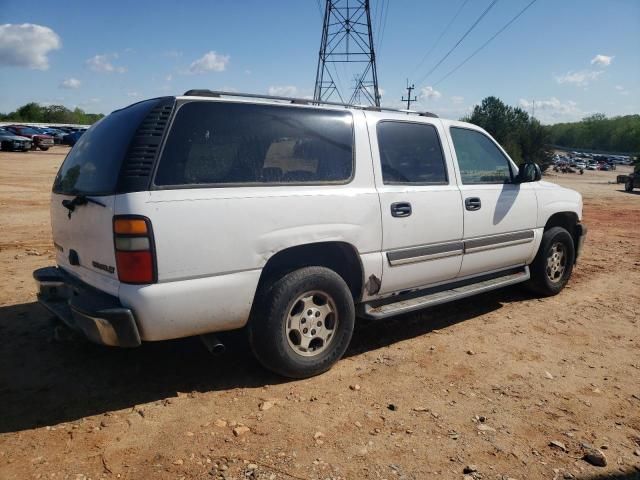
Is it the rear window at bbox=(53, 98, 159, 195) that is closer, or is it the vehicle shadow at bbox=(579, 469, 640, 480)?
the vehicle shadow at bbox=(579, 469, 640, 480)

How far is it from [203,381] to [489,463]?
6.31ft

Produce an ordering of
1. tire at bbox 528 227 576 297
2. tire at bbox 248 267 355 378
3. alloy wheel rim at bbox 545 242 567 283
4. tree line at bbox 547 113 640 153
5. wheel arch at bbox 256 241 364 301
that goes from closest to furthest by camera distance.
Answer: tire at bbox 248 267 355 378, wheel arch at bbox 256 241 364 301, tire at bbox 528 227 576 297, alloy wheel rim at bbox 545 242 567 283, tree line at bbox 547 113 640 153

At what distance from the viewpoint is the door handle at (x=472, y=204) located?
4441 millimetres

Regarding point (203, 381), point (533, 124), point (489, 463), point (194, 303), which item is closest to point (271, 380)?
point (203, 381)

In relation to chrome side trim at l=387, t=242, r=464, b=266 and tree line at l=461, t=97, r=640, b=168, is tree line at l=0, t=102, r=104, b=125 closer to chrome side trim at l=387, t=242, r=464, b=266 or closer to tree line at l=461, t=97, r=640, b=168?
tree line at l=461, t=97, r=640, b=168

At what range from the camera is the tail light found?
2791 mm

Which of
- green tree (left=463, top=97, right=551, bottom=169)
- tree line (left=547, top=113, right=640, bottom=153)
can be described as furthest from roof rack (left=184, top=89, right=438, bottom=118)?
tree line (left=547, top=113, right=640, bottom=153)

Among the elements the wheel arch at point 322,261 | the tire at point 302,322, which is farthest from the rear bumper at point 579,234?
the tire at point 302,322

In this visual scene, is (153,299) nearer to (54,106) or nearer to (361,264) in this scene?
(361,264)

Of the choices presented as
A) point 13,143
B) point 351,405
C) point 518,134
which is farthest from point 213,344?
point 518,134

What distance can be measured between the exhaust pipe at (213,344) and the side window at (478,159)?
263 centimetres

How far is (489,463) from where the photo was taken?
8.70 ft

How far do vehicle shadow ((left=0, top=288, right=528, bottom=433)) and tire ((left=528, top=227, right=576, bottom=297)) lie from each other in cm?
160

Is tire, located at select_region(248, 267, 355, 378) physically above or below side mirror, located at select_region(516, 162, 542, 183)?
below
